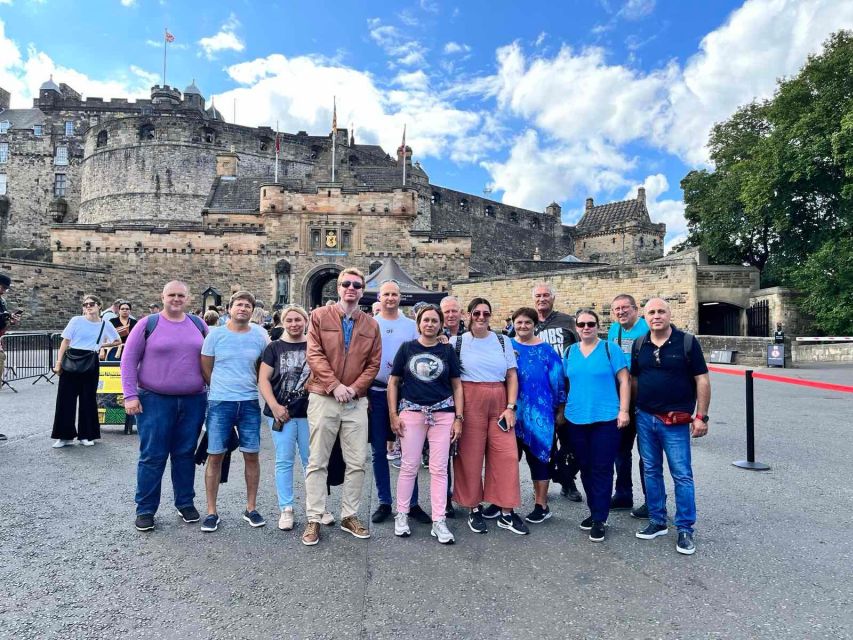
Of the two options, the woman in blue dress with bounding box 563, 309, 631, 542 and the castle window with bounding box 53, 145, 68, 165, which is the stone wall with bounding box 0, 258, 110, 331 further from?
the castle window with bounding box 53, 145, 68, 165

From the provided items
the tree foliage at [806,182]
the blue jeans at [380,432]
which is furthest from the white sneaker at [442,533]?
the tree foliage at [806,182]

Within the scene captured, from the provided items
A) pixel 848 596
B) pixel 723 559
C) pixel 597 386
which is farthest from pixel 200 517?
pixel 848 596

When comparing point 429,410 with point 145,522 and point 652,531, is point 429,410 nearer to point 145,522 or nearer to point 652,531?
point 652,531

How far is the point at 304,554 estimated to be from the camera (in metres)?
3.31

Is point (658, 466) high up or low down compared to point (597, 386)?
down

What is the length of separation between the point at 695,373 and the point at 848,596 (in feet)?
4.67

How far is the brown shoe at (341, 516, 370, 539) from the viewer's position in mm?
3568

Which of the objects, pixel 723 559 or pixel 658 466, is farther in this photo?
pixel 658 466

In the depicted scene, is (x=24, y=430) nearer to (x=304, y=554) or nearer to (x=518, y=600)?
(x=304, y=554)

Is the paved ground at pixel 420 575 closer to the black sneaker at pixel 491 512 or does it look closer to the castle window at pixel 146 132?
the black sneaker at pixel 491 512

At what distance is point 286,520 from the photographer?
12.1ft

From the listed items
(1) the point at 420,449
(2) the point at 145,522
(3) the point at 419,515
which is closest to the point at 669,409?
(1) the point at 420,449

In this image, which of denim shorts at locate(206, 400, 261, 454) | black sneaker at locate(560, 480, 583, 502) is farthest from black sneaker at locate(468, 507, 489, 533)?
denim shorts at locate(206, 400, 261, 454)

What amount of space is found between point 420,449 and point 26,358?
45.2 ft
